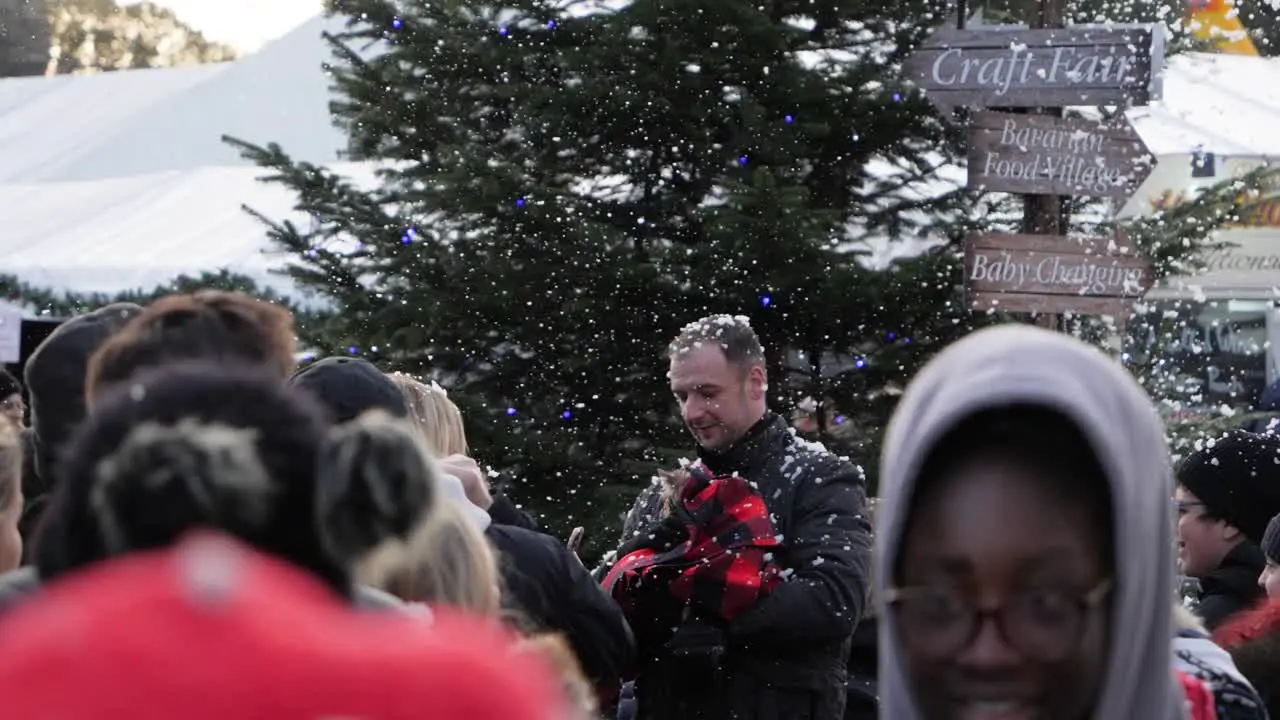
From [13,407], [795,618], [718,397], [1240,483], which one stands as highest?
[718,397]

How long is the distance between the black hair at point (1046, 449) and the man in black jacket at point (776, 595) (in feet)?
9.12

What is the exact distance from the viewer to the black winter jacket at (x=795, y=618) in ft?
14.1

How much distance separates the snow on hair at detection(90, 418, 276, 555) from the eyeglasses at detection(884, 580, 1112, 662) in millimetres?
784

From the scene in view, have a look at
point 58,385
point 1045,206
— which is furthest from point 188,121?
point 58,385

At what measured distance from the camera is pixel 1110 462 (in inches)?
57.7

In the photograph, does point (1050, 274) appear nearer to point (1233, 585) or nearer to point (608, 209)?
point (1233, 585)

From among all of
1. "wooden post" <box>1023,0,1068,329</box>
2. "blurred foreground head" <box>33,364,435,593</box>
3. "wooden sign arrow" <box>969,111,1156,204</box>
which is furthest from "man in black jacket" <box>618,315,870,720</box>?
"blurred foreground head" <box>33,364,435,593</box>

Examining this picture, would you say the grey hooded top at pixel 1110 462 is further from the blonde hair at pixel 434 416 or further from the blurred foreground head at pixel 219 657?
the blonde hair at pixel 434 416

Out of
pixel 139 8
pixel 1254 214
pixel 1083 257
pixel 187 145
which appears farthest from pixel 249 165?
pixel 139 8

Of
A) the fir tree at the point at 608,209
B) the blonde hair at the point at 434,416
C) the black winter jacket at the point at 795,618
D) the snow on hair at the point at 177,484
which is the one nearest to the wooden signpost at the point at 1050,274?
the fir tree at the point at 608,209

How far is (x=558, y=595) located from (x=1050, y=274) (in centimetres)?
361

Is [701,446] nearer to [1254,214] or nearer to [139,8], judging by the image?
[1254,214]

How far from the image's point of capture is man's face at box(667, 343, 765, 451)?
184 inches

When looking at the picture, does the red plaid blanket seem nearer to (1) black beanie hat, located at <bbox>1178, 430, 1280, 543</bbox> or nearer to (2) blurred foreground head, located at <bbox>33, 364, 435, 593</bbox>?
(1) black beanie hat, located at <bbox>1178, 430, 1280, 543</bbox>
